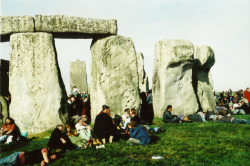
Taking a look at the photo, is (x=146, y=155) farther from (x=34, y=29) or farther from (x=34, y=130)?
(x=34, y=29)

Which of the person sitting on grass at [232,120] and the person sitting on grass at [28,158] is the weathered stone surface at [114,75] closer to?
the person sitting on grass at [232,120]

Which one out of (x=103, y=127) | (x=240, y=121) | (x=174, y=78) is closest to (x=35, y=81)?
(x=103, y=127)

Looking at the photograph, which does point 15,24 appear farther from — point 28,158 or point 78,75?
point 78,75

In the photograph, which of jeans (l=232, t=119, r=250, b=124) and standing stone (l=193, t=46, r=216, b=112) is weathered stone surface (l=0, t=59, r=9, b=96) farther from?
jeans (l=232, t=119, r=250, b=124)

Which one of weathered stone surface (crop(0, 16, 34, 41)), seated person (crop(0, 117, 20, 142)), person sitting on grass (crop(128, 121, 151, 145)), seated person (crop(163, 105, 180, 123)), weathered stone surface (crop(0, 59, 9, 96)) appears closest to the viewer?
person sitting on grass (crop(128, 121, 151, 145))

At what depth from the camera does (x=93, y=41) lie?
42.4ft

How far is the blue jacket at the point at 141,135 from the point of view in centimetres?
760

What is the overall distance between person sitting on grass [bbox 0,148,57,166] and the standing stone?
417 inches

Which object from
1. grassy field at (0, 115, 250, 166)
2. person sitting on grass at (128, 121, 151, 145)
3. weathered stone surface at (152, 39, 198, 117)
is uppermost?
weathered stone surface at (152, 39, 198, 117)

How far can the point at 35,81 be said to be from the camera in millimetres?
10961

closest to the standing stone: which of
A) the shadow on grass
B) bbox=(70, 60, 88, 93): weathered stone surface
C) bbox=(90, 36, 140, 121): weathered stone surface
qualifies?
bbox=(90, 36, 140, 121): weathered stone surface

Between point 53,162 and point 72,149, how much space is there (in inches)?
51.4

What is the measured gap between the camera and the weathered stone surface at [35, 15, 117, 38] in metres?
11.2

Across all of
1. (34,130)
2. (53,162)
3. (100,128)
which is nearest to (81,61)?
(34,130)
